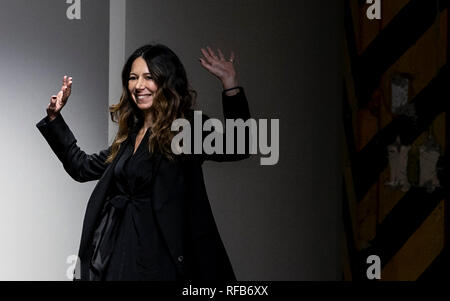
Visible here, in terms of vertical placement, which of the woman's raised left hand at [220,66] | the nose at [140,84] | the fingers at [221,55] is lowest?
the nose at [140,84]

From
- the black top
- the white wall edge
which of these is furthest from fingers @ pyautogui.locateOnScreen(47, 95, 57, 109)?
the black top

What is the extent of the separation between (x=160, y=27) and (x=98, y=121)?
246 millimetres

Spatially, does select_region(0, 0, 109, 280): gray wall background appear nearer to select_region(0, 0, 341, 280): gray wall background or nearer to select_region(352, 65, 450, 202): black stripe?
select_region(0, 0, 341, 280): gray wall background

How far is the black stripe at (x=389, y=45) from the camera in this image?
1769 mm

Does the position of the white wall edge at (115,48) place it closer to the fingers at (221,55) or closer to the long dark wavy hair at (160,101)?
the long dark wavy hair at (160,101)

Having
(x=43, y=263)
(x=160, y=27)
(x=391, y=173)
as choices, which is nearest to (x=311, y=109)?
(x=391, y=173)

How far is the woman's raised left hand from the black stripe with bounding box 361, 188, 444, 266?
476 mm

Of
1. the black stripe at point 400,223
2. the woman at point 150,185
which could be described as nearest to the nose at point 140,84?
the woman at point 150,185

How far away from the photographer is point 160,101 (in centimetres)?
164

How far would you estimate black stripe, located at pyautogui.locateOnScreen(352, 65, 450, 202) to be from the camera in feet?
5.73

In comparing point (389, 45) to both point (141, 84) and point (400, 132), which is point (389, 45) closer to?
point (400, 132)

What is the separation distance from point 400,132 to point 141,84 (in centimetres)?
58

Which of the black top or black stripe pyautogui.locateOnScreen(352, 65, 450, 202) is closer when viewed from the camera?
the black top

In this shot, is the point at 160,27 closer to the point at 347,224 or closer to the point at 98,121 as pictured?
the point at 98,121
